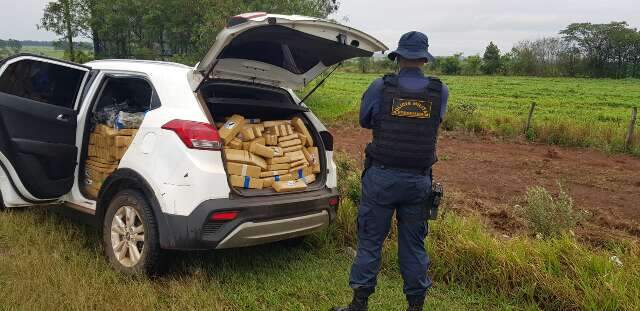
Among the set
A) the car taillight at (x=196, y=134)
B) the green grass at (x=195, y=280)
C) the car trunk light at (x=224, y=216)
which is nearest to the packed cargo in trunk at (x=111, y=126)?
the green grass at (x=195, y=280)

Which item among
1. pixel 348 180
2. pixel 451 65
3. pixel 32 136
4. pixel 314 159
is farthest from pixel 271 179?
pixel 451 65

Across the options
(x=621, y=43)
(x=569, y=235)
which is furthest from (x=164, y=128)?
(x=621, y=43)

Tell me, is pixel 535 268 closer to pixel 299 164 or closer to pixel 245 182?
pixel 299 164

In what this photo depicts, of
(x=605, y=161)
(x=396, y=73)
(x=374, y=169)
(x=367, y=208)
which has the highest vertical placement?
(x=396, y=73)

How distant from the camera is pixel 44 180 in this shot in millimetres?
4578

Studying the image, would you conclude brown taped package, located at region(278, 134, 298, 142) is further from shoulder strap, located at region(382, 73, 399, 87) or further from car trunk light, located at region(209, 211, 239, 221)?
shoulder strap, located at region(382, 73, 399, 87)

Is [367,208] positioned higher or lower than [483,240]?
higher

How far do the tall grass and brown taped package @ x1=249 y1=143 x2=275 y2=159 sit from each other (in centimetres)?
133

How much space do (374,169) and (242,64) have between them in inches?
60.7

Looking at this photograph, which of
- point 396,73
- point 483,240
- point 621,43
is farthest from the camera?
point 621,43

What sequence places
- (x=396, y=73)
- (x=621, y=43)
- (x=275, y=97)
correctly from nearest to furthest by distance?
(x=396, y=73), (x=275, y=97), (x=621, y=43)

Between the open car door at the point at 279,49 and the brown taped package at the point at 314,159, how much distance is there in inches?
25.4

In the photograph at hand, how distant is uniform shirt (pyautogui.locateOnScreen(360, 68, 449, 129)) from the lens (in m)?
3.55

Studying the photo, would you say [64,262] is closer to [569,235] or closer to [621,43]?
[569,235]
